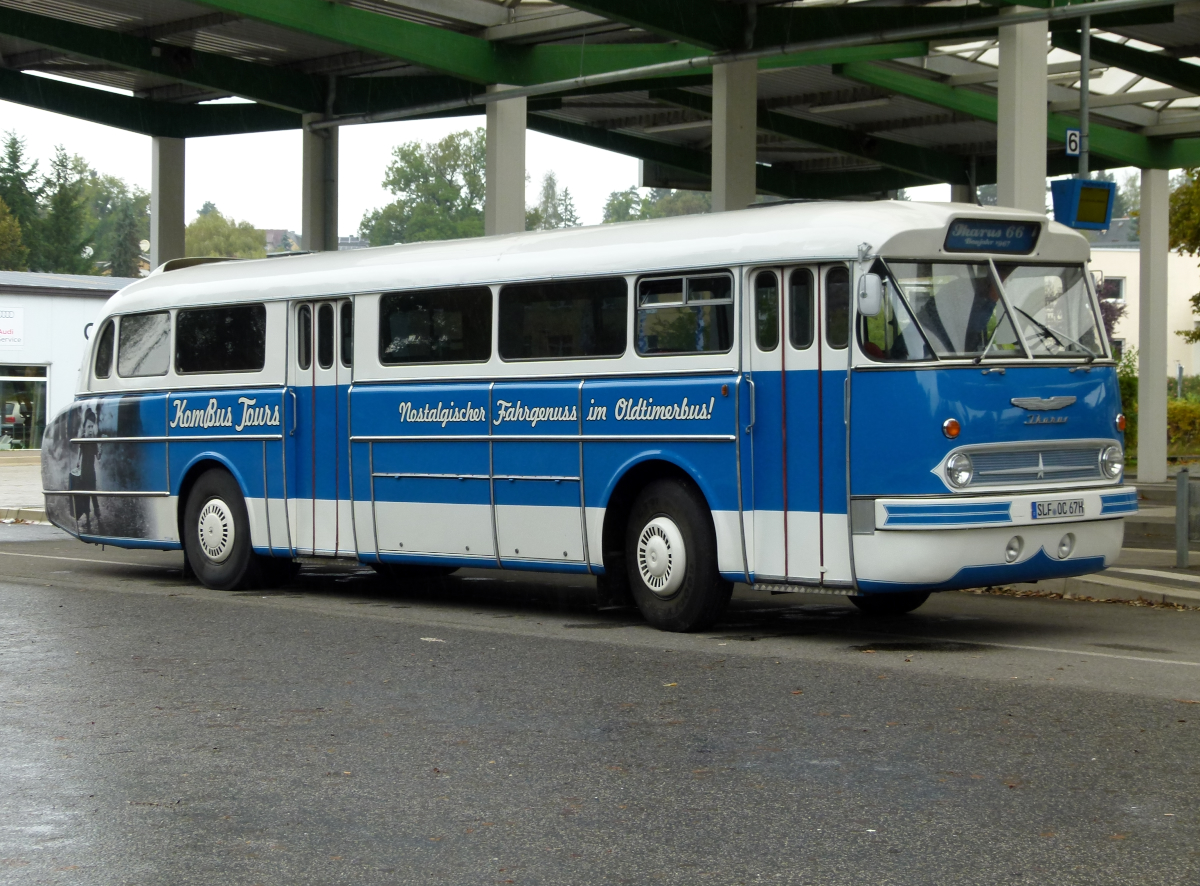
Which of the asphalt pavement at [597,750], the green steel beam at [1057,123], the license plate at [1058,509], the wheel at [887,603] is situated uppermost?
the green steel beam at [1057,123]

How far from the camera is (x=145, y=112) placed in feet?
93.4

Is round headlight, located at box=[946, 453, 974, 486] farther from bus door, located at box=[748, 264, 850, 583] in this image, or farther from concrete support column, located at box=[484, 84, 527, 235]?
concrete support column, located at box=[484, 84, 527, 235]

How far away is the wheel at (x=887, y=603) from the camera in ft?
42.0

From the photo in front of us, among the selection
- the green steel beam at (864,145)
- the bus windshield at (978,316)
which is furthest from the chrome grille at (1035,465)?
the green steel beam at (864,145)

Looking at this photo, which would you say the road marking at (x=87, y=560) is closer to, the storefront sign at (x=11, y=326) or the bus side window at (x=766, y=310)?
the bus side window at (x=766, y=310)

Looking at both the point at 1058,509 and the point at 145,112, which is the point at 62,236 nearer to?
the point at 145,112

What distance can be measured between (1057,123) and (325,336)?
1758 cm

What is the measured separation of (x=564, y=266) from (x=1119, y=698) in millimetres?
5512

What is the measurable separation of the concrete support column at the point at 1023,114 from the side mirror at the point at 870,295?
28.0 feet

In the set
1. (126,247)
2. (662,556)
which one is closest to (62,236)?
(126,247)

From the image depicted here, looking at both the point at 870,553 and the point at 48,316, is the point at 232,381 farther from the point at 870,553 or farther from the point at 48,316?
the point at 48,316

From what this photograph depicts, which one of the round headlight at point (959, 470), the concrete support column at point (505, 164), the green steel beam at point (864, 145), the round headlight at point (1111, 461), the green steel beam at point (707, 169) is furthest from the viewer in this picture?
the green steel beam at point (707, 169)

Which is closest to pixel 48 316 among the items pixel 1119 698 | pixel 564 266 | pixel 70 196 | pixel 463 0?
pixel 463 0

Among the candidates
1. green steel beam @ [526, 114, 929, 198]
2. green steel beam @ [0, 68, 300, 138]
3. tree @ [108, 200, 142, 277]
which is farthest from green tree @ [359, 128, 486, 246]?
green steel beam @ [0, 68, 300, 138]
